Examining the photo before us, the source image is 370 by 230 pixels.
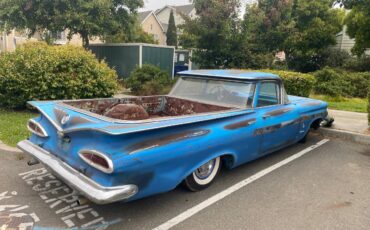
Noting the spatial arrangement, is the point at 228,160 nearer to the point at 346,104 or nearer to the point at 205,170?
the point at 205,170

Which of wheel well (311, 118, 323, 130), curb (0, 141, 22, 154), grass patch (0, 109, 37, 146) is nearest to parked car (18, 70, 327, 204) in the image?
wheel well (311, 118, 323, 130)

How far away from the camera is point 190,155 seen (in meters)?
3.15

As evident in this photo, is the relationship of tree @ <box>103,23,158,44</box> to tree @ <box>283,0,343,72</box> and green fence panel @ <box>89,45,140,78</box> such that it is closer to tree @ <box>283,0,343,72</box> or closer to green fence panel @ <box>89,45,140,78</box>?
green fence panel @ <box>89,45,140,78</box>

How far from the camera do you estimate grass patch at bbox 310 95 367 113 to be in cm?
904

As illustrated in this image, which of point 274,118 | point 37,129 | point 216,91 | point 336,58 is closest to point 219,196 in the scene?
point 274,118

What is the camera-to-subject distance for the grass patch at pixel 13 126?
17.0ft

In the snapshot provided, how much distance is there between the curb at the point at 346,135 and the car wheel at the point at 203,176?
3.83m

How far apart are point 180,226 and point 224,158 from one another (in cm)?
119

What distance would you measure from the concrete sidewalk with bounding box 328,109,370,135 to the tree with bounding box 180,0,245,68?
4406 millimetres

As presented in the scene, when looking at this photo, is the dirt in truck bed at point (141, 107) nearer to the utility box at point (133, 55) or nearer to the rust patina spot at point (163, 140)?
the rust patina spot at point (163, 140)

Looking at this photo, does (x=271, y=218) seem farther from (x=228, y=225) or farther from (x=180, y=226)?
(x=180, y=226)

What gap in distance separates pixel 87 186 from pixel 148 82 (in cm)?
796

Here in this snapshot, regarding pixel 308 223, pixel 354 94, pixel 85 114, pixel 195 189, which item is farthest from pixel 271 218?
pixel 354 94

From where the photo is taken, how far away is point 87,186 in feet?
8.78
